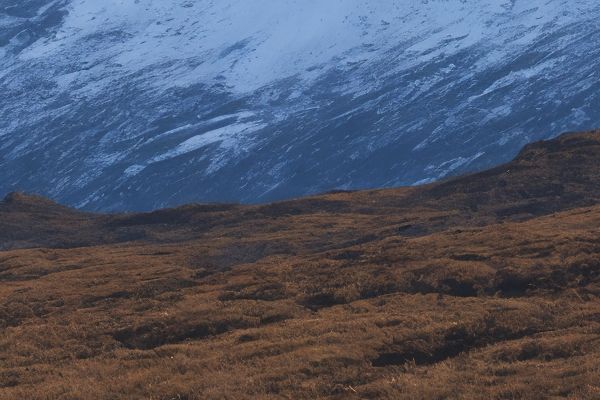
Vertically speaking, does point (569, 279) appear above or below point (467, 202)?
above

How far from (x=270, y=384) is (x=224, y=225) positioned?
57650 mm

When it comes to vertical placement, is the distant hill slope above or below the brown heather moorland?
below

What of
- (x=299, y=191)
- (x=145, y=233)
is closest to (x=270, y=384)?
(x=145, y=233)

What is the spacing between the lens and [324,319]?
30.0m

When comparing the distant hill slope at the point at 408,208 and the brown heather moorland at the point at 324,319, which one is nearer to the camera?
the brown heather moorland at the point at 324,319

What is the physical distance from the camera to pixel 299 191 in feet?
633

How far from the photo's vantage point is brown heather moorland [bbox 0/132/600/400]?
22.7 m

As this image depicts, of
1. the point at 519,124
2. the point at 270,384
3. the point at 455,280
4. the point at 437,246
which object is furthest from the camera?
the point at 519,124

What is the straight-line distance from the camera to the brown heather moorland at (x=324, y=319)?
2266 cm

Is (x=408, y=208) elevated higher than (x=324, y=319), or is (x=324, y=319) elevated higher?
(x=324, y=319)

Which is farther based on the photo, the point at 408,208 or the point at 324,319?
→ the point at 408,208

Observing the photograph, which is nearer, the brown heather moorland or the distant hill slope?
the brown heather moorland

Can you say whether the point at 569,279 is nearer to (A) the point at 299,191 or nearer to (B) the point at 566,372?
(B) the point at 566,372

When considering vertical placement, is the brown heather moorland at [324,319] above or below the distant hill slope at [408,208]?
above
